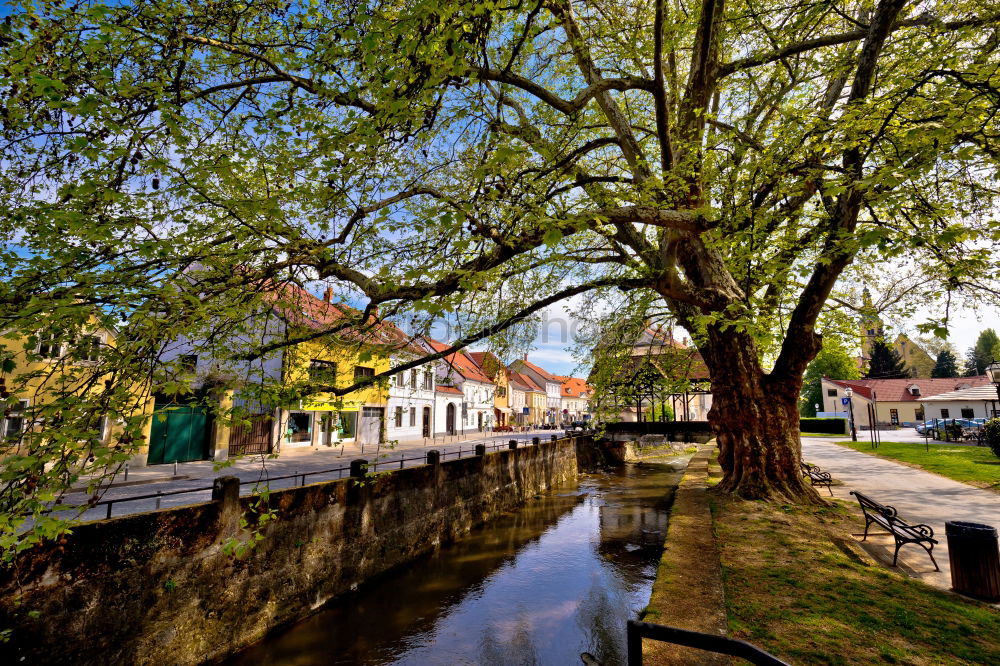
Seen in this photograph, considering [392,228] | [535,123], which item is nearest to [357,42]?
[392,228]

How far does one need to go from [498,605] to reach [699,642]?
9046 millimetres

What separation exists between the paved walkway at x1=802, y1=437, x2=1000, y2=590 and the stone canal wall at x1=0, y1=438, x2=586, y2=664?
898 centimetres

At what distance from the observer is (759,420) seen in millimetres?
11398

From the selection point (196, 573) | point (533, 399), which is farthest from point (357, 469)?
point (533, 399)

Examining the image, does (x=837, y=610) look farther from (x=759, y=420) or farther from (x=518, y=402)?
(x=518, y=402)

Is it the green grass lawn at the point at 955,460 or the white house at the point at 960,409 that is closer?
the green grass lawn at the point at 955,460

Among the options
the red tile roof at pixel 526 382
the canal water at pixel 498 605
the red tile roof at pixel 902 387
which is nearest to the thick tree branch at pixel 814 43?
the canal water at pixel 498 605

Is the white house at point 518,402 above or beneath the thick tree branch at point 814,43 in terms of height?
beneath

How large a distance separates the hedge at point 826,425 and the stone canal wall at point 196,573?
162 ft

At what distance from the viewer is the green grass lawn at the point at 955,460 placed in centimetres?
1494

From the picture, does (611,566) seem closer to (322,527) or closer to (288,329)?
(322,527)

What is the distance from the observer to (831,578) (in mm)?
6613

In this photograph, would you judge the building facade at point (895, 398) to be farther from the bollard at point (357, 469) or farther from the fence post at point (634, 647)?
the fence post at point (634, 647)

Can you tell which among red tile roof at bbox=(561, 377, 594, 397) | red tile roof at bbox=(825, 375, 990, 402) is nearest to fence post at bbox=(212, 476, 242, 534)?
red tile roof at bbox=(825, 375, 990, 402)
